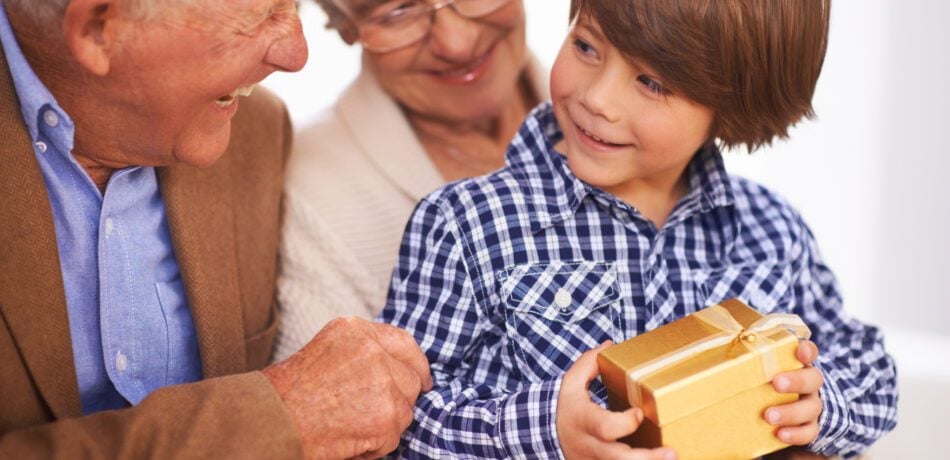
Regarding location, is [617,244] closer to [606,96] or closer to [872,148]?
[606,96]

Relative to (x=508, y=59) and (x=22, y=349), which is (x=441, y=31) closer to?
(x=508, y=59)

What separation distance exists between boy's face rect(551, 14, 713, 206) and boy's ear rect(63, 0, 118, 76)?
0.69m

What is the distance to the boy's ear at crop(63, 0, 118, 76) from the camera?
1.40 m

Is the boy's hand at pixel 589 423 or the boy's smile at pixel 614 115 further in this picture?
the boy's smile at pixel 614 115

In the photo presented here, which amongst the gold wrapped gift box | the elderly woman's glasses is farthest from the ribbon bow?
the elderly woman's glasses

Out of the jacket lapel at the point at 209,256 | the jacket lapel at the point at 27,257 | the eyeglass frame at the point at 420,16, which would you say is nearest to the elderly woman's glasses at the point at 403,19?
the eyeglass frame at the point at 420,16

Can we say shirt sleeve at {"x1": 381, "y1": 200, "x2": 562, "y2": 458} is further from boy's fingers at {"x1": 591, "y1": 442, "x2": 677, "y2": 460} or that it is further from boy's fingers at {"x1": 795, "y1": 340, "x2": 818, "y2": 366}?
boy's fingers at {"x1": 795, "y1": 340, "x2": 818, "y2": 366}

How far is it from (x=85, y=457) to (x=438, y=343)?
57 cm

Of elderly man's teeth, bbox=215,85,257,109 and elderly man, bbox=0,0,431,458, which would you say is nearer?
elderly man, bbox=0,0,431,458

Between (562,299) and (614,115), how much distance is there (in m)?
0.31

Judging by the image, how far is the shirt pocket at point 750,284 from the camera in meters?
1.85

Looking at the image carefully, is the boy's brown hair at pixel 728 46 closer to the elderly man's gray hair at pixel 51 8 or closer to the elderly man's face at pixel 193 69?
the elderly man's face at pixel 193 69

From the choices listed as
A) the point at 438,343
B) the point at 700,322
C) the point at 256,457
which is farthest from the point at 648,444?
the point at 256,457

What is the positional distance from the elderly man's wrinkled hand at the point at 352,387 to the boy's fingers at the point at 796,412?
54 cm
